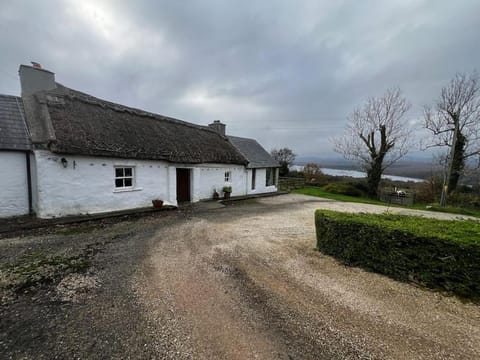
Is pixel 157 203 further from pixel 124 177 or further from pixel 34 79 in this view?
pixel 34 79

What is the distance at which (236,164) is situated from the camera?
14812mm

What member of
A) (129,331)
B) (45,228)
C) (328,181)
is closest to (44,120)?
(45,228)

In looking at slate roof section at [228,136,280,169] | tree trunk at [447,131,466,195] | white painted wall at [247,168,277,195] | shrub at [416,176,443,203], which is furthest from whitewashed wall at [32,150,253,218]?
shrub at [416,176,443,203]

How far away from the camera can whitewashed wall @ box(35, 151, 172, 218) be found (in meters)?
7.46

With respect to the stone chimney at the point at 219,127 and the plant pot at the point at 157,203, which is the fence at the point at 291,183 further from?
the plant pot at the point at 157,203

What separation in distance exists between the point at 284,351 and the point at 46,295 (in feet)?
13.0

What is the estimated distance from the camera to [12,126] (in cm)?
812

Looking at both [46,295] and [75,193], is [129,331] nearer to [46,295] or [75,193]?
[46,295]

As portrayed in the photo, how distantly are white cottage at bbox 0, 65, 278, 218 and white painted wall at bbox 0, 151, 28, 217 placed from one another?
0.03 metres

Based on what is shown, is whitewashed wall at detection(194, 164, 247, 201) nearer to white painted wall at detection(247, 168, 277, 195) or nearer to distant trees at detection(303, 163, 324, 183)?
white painted wall at detection(247, 168, 277, 195)

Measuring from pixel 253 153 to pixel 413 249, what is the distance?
14.9m

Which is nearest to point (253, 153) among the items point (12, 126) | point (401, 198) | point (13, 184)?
point (12, 126)

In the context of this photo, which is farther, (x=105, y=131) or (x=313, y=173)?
(x=313, y=173)

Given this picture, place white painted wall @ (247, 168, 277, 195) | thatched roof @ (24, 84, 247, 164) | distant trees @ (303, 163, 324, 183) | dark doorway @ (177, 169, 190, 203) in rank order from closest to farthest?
thatched roof @ (24, 84, 247, 164)
dark doorway @ (177, 169, 190, 203)
white painted wall @ (247, 168, 277, 195)
distant trees @ (303, 163, 324, 183)
